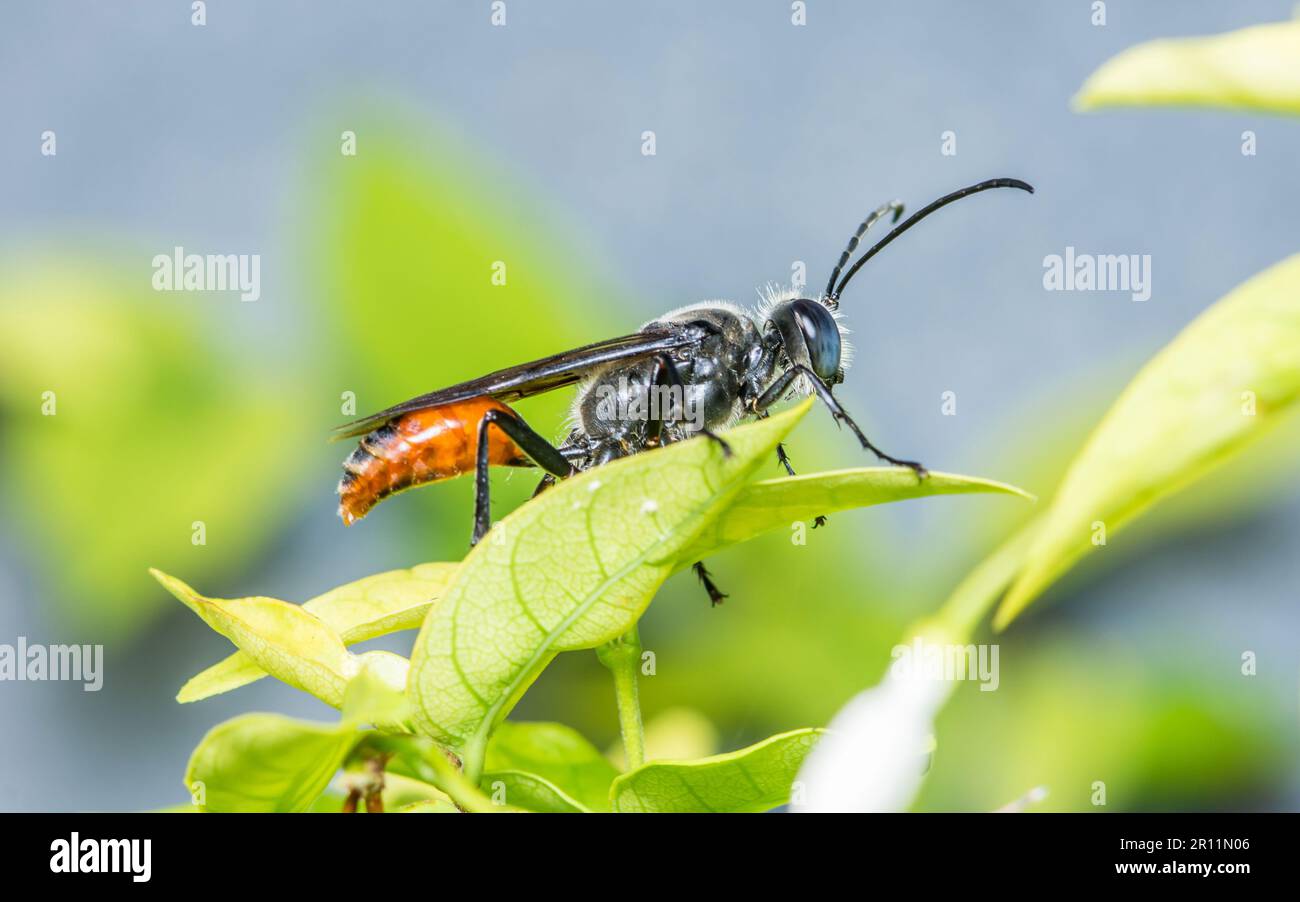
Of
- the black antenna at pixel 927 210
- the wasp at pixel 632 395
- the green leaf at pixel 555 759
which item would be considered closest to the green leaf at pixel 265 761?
the green leaf at pixel 555 759

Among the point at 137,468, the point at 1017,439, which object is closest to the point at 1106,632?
the point at 1017,439

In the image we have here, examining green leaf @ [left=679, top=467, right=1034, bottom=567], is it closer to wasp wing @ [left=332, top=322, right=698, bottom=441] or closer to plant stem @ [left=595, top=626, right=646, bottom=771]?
plant stem @ [left=595, top=626, right=646, bottom=771]

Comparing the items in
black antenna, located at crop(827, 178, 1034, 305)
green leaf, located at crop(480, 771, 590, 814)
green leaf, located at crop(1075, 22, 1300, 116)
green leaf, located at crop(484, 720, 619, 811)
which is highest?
black antenna, located at crop(827, 178, 1034, 305)

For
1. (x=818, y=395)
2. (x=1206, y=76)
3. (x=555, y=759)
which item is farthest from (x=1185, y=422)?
(x=818, y=395)

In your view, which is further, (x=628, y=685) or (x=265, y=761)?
(x=628, y=685)

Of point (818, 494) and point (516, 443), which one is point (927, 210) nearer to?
point (516, 443)

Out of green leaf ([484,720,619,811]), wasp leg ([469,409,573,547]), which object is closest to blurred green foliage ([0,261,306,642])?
wasp leg ([469,409,573,547])
